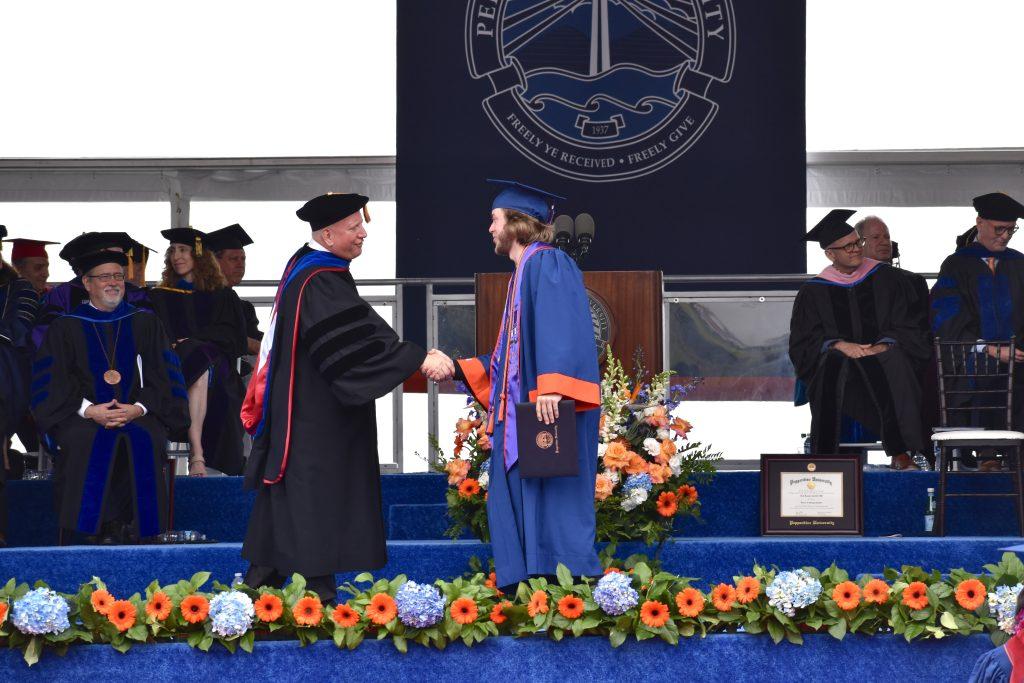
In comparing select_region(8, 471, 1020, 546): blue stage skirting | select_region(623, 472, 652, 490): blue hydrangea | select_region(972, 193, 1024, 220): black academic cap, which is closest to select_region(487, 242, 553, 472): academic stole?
select_region(623, 472, 652, 490): blue hydrangea

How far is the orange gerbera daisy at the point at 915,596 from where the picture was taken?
4.10 m

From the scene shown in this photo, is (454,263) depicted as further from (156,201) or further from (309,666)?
(309,666)

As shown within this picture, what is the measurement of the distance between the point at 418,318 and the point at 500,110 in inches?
51.8

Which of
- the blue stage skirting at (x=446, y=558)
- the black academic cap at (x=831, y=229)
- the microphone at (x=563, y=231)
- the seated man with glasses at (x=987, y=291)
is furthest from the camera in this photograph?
the black academic cap at (x=831, y=229)

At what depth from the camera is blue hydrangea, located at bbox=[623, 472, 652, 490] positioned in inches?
212

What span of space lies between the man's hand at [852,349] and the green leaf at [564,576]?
2902 mm

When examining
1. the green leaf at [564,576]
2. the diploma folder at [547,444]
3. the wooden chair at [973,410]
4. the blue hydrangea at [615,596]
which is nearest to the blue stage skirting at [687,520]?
the wooden chair at [973,410]

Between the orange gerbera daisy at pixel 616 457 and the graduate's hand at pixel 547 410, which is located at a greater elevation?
the graduate's hand at pixel 547 410

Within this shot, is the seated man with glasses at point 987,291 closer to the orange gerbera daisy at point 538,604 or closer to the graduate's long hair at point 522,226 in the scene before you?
the graduate's long hair at point 522,226

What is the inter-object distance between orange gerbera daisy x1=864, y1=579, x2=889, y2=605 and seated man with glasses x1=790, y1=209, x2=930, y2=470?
2733 mm

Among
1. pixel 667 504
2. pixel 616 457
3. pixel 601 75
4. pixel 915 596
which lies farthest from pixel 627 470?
pixel 601 75

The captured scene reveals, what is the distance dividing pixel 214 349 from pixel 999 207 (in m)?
3.87

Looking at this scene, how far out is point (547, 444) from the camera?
4473mm

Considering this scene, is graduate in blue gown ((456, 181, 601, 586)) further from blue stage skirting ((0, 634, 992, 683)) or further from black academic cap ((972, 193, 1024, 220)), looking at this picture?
black academic cap ((972, 193, 1024, 220))
